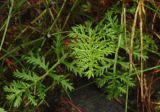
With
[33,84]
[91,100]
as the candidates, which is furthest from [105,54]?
[33,84]

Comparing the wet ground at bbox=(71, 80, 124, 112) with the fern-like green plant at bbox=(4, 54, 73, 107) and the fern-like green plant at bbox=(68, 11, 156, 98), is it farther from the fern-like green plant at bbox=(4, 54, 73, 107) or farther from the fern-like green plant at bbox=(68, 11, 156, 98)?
the fern-like green plant at bbox=(4, 54, 73, 107)

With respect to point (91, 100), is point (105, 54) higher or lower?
higher

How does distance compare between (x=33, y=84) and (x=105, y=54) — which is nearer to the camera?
(x=33, y=84)

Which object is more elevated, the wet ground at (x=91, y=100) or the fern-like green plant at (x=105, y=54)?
the fern-like green plant at (x=105, y=54)

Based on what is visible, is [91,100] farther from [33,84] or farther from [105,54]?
[33,84]

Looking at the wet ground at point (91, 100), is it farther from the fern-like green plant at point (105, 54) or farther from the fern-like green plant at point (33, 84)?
the fern-like green plant at point (33, 84)

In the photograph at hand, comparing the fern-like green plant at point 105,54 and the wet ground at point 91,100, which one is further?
the wet ground at point 91,100

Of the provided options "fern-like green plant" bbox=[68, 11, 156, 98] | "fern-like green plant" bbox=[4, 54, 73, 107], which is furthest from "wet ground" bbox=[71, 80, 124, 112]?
"fern-like green plant" bbox=[4, 54, 73, 107]

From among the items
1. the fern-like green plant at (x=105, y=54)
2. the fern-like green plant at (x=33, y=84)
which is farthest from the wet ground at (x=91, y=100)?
the fern-like green plant at (x=33, y=84)
